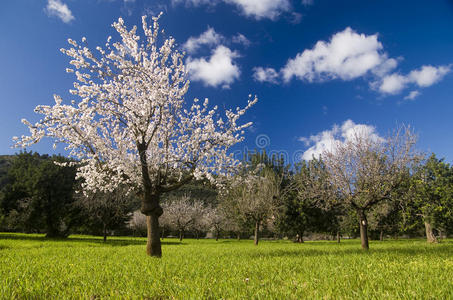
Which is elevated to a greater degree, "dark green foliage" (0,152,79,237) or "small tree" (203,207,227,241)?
"dark green foliage" (0,152,79,237)

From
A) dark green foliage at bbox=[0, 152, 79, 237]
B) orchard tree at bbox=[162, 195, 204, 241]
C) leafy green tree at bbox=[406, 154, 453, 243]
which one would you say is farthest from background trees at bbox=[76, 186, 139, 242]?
leafy green tree at bbox=[406, 154, 453, 243]

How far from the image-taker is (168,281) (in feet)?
18.0

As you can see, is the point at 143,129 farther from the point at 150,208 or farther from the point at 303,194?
the point at 303,194

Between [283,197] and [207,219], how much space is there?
32593 millimetres

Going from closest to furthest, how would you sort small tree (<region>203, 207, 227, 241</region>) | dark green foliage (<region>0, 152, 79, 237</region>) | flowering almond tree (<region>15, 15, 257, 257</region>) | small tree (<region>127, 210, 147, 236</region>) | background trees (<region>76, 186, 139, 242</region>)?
flowering almond tree (<region>15, 15, 257, 257</region>) < dark green foliage (<region>0, 152, 79, 237</region>) < background trees (<region>76, 186, 139, 242</region>) < small tree (<region>203, 207, 227, 241</region>) < small tree (<region>127, 210, 147, 236</region>)

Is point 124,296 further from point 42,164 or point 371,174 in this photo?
point 42,164

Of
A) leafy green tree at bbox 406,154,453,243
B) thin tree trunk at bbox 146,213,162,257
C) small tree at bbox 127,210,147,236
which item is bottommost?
small tree at bbox 127,210,147,236

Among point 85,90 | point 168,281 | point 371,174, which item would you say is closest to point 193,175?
point 85,90

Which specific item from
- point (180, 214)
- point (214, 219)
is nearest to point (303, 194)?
point (180, 214)

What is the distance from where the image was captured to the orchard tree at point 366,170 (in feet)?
55.9

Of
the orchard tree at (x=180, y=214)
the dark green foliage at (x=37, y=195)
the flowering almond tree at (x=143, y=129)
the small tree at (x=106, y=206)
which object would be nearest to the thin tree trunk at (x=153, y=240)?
the flowering almond tree at (x=143, y=129)

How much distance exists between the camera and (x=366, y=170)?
17500 millimetres

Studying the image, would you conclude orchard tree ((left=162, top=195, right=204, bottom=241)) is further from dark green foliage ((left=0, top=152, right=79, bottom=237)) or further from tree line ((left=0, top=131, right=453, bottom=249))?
dark green foliage ((left=0, top=152, right=79, bottom=237))

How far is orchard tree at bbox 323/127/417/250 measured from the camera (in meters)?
17.0
